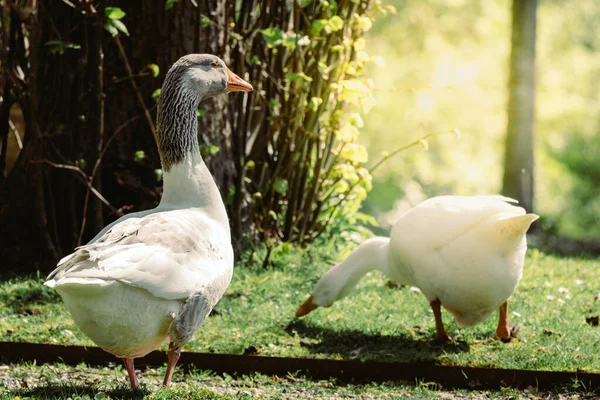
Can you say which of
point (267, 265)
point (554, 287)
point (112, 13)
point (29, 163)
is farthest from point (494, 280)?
point (29, 163)

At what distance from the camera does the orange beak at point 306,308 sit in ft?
18.9

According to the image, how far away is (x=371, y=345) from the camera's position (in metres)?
5.33

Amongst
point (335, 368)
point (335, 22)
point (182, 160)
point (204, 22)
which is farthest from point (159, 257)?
point (335, 22)

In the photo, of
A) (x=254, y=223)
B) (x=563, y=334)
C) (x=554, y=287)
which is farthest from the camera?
(x=254, y=223)

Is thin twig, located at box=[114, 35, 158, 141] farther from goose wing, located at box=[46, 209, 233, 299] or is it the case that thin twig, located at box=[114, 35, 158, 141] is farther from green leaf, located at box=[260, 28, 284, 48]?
goose wing, located at box=[46, 209, 233, 299]

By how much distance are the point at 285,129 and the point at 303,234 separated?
1.16 metres

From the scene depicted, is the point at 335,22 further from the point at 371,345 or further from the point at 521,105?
the point at 521,105

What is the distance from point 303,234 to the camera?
837cm

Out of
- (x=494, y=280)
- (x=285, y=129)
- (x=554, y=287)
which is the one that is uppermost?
(x=285, y=129)

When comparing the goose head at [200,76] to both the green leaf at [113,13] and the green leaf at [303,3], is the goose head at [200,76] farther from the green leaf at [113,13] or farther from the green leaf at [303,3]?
the green leaf at [303,3]

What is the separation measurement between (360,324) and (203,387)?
176 centimetres

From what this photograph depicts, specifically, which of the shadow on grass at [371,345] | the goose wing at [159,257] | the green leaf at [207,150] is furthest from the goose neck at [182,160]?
the green leaf at [207,150]

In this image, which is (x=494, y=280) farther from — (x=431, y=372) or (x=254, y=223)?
(x=254, y=223)

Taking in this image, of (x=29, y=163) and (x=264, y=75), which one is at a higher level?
(x=264, y=75)
